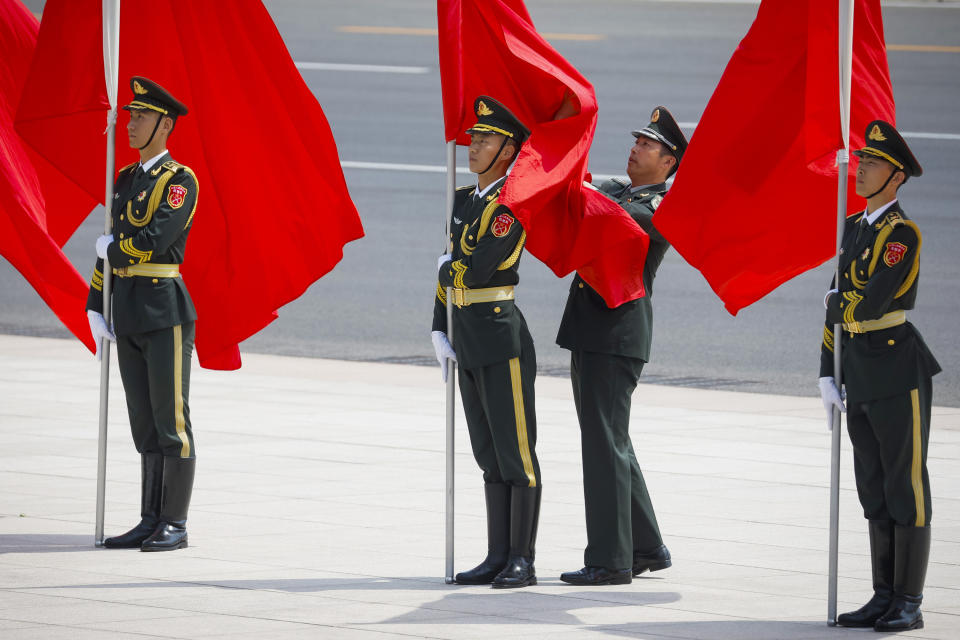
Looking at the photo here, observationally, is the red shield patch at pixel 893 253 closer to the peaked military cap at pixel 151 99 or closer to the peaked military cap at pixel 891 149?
the peaked military cap at pixel 891 149

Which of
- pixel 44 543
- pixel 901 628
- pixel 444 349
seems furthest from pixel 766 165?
pixel 44 543

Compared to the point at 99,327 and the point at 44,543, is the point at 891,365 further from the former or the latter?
the point at 44,543

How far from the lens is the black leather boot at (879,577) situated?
715cm

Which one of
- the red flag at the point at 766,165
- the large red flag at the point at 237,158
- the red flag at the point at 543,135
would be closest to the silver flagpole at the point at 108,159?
the large red flag at the point at 237,158

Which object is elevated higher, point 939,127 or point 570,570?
point 939,127

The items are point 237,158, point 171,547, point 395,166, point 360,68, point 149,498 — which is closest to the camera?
point 171,547

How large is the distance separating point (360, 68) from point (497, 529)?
61.7ft

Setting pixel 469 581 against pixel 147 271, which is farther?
pixel 147 271

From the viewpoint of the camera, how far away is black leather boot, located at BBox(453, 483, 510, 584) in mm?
7945

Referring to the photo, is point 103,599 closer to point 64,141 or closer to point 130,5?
point 64,141

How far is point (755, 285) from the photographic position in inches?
316

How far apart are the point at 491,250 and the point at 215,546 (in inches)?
81.5

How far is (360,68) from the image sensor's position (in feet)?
85.8

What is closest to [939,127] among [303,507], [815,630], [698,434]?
[698,434]
